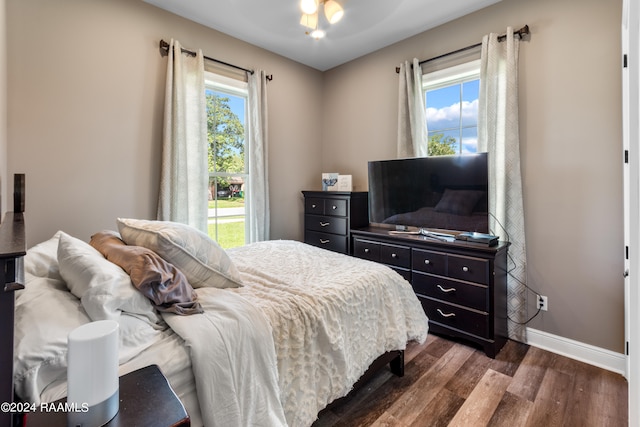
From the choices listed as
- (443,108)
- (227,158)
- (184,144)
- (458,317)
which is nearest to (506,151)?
(443,108)

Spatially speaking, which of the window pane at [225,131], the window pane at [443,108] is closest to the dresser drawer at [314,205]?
the window pane at [225,131]

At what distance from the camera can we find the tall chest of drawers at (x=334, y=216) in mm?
3219

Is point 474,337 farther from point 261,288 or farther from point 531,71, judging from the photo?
point 531,71

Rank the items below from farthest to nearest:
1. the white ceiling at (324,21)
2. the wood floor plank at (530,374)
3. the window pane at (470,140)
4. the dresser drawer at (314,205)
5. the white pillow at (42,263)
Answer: the dresser drawer at (314,205), the window pane at (470,140), the white ceiling at (324,21), the wood floor plank at (530,374), the white pillow at (42,263)

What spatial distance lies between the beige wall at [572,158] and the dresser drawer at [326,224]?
167cm

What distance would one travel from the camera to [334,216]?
3.34 meters

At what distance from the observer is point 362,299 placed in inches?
64.6

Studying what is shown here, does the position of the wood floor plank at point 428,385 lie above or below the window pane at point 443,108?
below

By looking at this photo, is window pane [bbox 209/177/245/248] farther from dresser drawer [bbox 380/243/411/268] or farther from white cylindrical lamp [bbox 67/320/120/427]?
white cylindrical lamp [bbox 67/320/120/427]

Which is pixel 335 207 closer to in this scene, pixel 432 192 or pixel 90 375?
pixel 432 192

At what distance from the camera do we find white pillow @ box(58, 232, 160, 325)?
0.98m

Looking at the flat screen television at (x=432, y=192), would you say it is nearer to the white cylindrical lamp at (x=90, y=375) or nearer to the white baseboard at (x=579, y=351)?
the white baseboard at (x=579, y=351)

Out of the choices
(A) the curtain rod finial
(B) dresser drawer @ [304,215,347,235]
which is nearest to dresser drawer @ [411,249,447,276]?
(B) dresser drawer @ [304,215,347,235]

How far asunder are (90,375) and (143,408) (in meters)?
0.15
